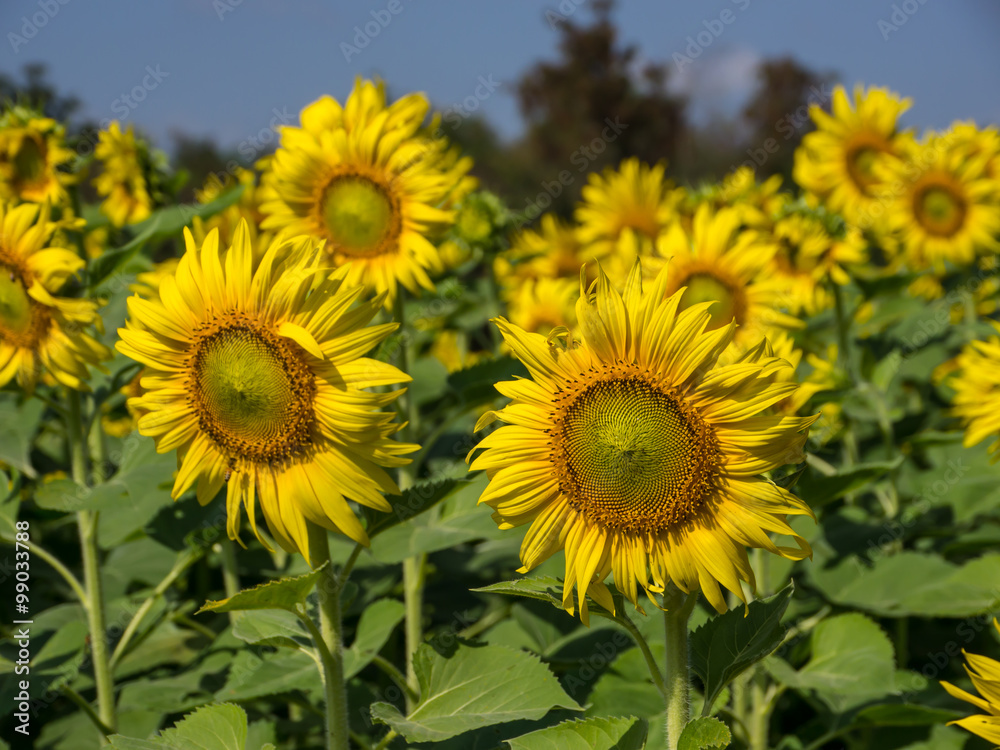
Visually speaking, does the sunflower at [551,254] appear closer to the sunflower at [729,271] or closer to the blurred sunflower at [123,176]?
the sunflower at [729,271]

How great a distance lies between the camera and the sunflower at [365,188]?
2771 mm

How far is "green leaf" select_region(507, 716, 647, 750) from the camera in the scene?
1659 millimetres

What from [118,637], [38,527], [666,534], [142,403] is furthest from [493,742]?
[38,527]

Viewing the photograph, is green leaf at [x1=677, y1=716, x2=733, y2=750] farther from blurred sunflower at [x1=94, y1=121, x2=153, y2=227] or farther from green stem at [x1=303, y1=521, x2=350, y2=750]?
blurred sunflower at [x1=94, y1=121, x2=153, y2=227]

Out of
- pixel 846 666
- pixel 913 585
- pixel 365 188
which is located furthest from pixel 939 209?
pixel 365 188

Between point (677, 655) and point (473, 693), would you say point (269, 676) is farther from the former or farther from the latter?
point (677, 655)

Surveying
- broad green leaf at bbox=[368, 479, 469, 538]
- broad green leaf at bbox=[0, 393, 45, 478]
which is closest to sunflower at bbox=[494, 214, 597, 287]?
broad green leaf at bbox=[0, 393, 45, 478]

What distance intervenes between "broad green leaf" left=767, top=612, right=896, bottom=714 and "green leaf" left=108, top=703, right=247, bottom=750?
1.46 m

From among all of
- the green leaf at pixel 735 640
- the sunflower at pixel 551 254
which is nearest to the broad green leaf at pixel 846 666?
the green leaf at pixel 735 640

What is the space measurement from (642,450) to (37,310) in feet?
6.01

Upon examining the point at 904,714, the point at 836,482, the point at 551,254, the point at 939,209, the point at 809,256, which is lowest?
the point at 904,714

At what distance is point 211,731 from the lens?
191cm

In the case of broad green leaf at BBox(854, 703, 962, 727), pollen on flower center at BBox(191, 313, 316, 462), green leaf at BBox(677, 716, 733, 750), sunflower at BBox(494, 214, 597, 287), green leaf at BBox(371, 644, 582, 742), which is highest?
sunflower at BBox(494, 214, 597, 287)

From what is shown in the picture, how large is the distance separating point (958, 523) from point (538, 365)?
2428 mm
